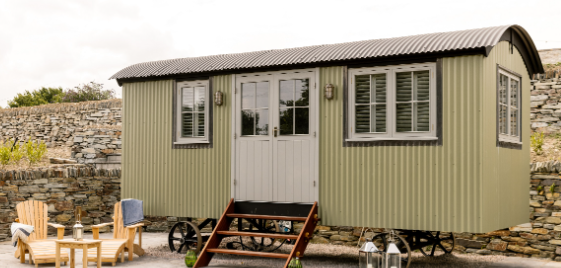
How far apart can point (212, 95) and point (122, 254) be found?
282 centimetres

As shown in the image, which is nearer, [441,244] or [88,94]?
[441,244]

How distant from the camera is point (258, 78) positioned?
9148mm

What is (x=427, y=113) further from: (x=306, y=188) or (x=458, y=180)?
(x=306, y=188)

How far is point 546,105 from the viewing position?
11758 millimetres

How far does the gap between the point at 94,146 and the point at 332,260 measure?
7891mm

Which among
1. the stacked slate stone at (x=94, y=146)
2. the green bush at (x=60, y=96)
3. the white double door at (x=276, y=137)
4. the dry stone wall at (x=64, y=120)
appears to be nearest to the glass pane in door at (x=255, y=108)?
the white double door at (x=276, y=137)

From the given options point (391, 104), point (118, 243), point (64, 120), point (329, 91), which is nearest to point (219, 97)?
point (329, 91)

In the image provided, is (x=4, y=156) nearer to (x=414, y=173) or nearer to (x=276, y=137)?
(x=276, y=137)

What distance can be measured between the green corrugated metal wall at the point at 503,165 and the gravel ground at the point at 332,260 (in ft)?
3.30

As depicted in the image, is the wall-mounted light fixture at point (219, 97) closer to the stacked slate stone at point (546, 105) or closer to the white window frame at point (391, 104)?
the white window frame at point (391, 104)

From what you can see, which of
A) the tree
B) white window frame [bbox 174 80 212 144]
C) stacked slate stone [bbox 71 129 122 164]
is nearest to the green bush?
the tree

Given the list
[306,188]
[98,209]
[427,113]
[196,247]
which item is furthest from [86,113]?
[427,113]

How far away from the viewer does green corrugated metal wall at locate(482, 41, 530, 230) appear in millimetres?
7604

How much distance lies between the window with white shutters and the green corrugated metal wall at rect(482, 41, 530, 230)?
432cm
